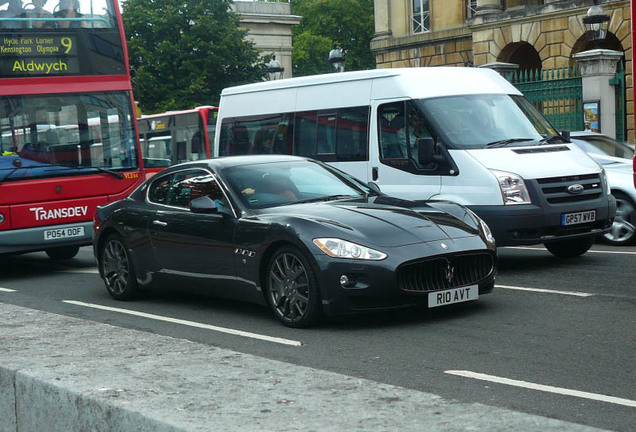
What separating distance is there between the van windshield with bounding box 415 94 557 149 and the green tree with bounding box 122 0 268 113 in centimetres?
4235

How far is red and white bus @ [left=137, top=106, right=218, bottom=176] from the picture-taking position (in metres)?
33.4

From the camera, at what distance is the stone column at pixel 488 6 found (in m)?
39.5

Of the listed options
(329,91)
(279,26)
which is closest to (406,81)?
(329,91)

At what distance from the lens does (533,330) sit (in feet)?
25.7

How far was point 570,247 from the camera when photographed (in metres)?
12.3

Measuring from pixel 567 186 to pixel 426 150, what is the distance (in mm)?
1589

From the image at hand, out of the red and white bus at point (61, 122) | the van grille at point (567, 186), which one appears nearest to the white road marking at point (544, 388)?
the van grille at point (567, 186)

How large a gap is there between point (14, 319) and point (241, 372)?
2721mm

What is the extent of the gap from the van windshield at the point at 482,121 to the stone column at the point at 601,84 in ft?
37.4

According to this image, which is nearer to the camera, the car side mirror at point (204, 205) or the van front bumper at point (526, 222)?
the car side mirror at point (204, 205)

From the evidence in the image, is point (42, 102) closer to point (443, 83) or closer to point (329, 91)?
point (329, 91)

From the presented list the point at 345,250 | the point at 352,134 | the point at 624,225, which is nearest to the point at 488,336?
the point at 345,250

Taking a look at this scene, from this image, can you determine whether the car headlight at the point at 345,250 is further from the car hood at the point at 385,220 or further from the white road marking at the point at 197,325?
the white road marking at the point at 197,325

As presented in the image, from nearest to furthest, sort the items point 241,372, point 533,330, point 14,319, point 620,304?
1. point 241,372
2. point 14,319
3. point 533,330
4. point 620,304
